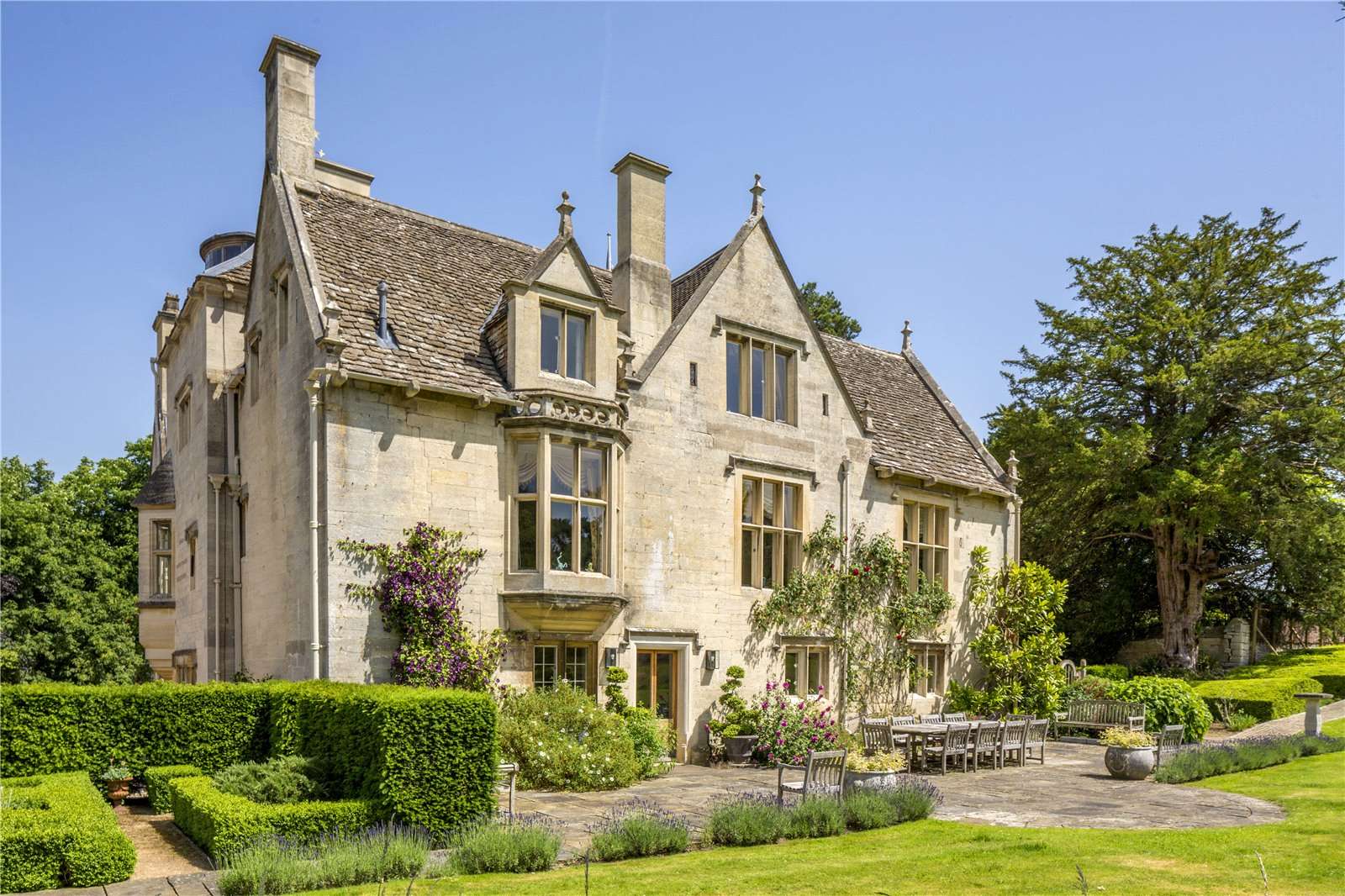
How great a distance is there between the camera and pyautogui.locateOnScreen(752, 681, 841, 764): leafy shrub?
19891 millimetres

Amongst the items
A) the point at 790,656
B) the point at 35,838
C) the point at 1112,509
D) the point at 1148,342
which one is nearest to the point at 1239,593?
the point at 1112,509

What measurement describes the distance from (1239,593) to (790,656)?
27999 mm

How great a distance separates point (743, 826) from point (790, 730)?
26.6 ft

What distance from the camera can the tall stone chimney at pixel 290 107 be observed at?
20.2 metres

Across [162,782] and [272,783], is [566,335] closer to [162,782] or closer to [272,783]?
[272,783]

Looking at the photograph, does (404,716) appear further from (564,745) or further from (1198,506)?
(1198,506)

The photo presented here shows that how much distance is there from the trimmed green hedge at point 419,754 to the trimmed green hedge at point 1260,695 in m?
25.1

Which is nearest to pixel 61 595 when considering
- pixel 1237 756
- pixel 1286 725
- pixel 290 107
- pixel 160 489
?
pixel 160 489

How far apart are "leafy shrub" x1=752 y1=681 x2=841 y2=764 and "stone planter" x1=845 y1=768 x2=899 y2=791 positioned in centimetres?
430

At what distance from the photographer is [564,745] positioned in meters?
16.8

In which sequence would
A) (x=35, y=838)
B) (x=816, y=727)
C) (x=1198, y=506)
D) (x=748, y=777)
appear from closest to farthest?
(x=35, y=838) < (x=748, y=777) < (x=816, y=727) < (x=1198, y=506)

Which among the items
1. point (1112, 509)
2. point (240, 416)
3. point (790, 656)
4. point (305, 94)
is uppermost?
point (305, 94)

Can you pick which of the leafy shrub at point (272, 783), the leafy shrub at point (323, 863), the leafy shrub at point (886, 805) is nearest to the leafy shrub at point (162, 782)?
the leafy shrub at point (272, 783)

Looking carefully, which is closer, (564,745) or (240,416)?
(564,745)
